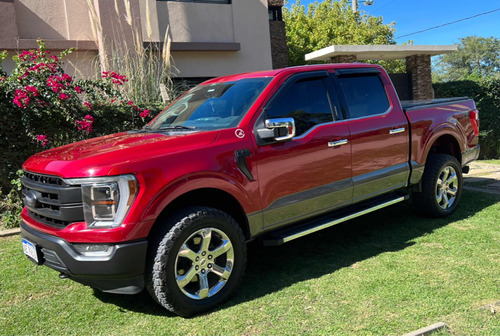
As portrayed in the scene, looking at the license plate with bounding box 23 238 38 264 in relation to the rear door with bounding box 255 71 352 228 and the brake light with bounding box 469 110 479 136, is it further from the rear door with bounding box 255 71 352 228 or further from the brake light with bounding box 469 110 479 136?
the brake light with bounding box 469 110 479 136

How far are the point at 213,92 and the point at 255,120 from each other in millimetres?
878

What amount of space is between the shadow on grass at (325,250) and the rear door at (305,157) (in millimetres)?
528

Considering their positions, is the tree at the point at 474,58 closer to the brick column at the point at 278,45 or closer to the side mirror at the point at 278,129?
the brick column at the point at 278,45

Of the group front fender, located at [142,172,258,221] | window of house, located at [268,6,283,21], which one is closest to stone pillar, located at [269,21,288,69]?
window of house, located at [268,6,283,21]

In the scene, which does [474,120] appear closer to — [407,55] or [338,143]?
[338,143]

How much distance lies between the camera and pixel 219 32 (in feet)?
42.2

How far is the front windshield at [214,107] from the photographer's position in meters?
3.84

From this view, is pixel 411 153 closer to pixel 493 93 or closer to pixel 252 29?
pixel 493 93

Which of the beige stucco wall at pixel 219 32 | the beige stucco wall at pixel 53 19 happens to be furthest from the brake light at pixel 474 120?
the beige stucco wall at pixel 53 19

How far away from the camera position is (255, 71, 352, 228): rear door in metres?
3.70

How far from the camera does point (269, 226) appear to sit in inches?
148

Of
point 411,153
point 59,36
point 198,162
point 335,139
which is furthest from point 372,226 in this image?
point 59,36

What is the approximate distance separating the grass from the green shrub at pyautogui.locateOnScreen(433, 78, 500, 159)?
7297 millimetres

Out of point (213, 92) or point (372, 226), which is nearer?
point (213, 92)
